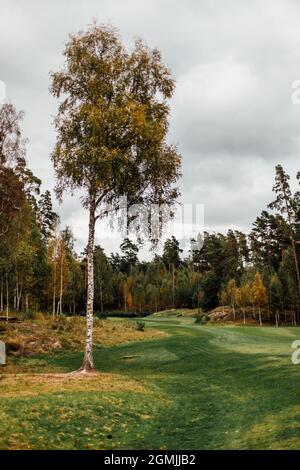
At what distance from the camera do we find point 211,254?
98.2 m

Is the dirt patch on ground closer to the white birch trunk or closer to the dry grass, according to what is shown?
the white birch trunk

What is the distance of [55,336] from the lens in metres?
27.7

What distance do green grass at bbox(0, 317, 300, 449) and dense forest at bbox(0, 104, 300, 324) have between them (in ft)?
25.2

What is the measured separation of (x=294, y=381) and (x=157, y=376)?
5830 millimetres

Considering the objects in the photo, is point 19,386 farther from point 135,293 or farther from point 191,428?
point 135,293

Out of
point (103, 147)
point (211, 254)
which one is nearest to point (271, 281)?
point (211, 254)

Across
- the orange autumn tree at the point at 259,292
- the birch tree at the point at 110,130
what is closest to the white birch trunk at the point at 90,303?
the birch tree at the point at 110,130

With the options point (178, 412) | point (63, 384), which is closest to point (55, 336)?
point (63, 384)

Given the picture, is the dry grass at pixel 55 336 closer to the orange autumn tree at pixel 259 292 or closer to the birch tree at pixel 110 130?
the birch tree at pixel 110 130

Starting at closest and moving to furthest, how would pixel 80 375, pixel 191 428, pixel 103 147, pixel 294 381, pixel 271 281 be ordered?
1. pixel 191 428
2. pixel 294 381
3. pixel 80 375
4. pixel 103 147
5. pixel 271 281

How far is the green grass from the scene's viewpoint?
8.84m

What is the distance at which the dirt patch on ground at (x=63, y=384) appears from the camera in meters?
13.5

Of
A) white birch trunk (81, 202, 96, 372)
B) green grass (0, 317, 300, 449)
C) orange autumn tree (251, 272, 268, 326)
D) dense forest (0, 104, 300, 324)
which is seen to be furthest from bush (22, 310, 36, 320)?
orange autumn tree (251, 272, 268, 326)

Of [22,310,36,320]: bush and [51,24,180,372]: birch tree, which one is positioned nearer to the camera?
[51,24,180,372]: birch tree
